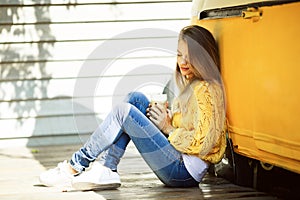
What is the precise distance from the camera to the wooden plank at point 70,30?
6273mm

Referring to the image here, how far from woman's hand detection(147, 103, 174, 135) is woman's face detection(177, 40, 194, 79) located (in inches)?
10.7

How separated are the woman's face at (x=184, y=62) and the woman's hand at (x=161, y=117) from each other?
0.90ft

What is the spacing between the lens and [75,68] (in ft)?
21.0

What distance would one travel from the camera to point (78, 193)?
405 centimetres

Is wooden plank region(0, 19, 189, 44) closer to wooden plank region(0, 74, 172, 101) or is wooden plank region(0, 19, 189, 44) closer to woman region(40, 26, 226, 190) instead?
wooden plank region(0, 74, 172, 101)

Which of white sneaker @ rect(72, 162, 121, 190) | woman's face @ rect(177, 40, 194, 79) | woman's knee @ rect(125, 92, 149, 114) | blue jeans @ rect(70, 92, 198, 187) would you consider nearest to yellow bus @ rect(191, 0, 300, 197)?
woman's face @ rect(177, 40, 194, 79)

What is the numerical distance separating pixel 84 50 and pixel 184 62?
259 centimetres

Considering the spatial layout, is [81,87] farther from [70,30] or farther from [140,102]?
[140,102]

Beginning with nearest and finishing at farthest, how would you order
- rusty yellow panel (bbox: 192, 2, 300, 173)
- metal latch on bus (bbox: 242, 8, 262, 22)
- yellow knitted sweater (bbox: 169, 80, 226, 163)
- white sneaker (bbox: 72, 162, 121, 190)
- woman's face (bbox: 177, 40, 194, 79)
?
rusty yellow panel (bbox: 192, 2, 300, 173) → metal latch on bus (bbox: 242, 8, 262, 22) → yellow knitted sweater (bbox: 169, 80, 226, 163) → woman's face (bbox: 177, 40, 194, 79) → white sneaker (bbox: 72, 162, 121, 190)

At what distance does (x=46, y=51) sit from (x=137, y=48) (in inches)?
32.5

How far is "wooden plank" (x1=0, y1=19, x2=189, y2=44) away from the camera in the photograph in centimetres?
627

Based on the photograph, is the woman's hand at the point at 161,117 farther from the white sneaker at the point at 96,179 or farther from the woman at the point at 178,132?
the white sneaker at the point at 96,179

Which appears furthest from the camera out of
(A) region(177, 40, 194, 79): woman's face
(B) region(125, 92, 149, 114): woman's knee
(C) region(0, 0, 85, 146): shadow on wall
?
(C) region(0, 0, 85, 146): shadow on wall

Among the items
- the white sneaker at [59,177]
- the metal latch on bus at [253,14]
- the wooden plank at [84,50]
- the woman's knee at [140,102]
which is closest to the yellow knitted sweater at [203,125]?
the woman's knee at [140,102]
